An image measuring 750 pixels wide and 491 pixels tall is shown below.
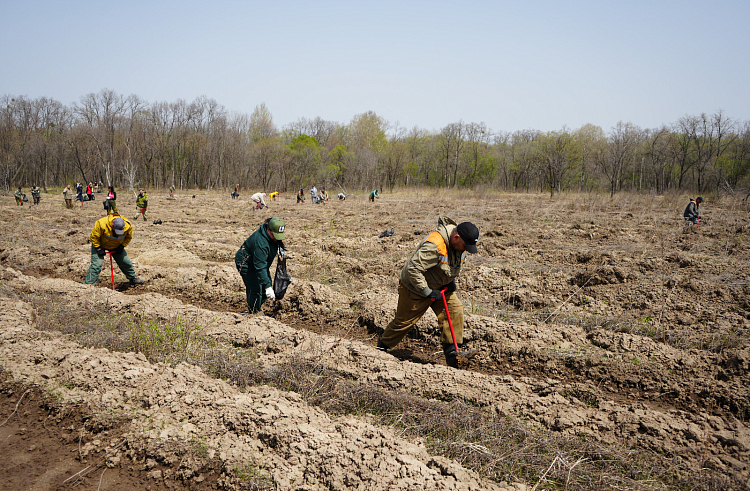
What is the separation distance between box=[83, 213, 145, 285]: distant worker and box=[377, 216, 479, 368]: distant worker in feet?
17.4

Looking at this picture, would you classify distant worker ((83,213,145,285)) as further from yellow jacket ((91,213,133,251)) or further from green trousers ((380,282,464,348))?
green trousers ((380,282,464,348))

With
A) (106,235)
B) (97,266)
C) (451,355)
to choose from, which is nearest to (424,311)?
(451,355)

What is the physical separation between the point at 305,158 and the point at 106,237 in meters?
42.2

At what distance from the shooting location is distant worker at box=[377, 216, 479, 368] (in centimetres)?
448

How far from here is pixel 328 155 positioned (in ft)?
172

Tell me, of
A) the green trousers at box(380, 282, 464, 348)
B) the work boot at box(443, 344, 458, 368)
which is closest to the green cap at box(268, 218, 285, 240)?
the green trousers at box(380, 282, 464, 348)

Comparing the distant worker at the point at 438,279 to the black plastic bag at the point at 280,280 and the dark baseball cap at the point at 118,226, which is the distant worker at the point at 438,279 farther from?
the dark baseball cap at the point at 118,226

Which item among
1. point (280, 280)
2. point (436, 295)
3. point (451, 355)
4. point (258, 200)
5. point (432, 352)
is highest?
point (258, 200)

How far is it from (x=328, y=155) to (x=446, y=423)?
167 ft

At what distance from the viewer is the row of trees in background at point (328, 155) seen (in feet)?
140

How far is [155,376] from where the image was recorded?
13.2ft

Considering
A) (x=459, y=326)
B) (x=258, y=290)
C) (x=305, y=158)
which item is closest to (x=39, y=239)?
(x=258, y=290)

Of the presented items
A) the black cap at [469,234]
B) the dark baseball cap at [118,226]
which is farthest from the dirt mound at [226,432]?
the dark baseball cap at [118,226]

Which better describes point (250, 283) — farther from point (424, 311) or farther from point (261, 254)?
point (424, 311)
